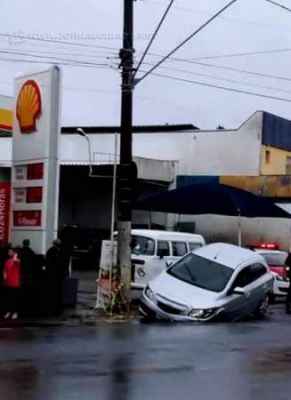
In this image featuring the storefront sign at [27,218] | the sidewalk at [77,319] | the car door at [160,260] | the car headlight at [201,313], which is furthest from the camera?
the car door at [160,260]

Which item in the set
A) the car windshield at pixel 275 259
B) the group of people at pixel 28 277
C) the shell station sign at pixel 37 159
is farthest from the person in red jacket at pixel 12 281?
the car windshield at pixel 275 259

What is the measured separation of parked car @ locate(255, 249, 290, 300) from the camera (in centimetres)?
2689

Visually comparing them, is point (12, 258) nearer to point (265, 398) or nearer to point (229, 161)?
point (265, 398)

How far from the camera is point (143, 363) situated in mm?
12297

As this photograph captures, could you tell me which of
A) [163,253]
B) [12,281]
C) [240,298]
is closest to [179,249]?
[163,253]

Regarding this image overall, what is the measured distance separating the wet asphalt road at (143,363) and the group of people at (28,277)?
2.37m

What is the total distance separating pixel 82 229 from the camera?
127ft

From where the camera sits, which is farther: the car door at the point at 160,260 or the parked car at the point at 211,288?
the car door at the point at 160,260

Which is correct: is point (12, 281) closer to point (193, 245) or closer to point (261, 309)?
point (261, 309)

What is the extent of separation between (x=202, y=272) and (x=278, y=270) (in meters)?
7.06

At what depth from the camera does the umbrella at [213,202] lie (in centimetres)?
3203

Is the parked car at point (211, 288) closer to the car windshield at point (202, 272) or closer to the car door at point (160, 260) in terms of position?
the car windshield at point (202, 272)

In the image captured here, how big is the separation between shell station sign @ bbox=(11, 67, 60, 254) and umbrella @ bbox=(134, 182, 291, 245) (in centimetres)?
1172

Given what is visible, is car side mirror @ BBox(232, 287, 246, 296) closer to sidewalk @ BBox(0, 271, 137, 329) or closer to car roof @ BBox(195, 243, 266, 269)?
car roof @ BBox(195, 243, 266, 269)
